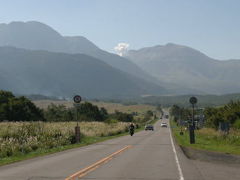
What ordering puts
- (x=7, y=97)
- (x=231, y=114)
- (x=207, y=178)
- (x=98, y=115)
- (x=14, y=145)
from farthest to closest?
1. (x=98, y=115)
2. (x=7, y=97)
3. (x=231, y=114)
4. (x=14, y=145)
5. (x=207, y=178)

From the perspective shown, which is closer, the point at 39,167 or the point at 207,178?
the point at 207,178

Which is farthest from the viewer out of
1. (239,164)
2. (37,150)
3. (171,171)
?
(37,150)

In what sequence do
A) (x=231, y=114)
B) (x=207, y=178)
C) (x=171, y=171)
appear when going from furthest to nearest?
(x=231, y=114)
(x=171, y=171)
(x=207, y=178)

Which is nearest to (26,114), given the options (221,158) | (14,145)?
(14,145)

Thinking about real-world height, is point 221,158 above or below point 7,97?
below

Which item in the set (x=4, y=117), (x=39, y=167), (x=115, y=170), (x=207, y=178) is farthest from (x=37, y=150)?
(x=4, y=117)

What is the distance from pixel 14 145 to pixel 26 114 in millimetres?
57108

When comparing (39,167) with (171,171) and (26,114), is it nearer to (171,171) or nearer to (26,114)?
(171,171)

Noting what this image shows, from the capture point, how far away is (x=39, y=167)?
18719mm

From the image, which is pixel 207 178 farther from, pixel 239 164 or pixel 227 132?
pixel 227 132

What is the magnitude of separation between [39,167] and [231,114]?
42.3 m

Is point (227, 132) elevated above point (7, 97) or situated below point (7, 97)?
below

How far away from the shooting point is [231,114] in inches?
2265

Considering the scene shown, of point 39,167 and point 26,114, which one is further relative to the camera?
point 26,114
